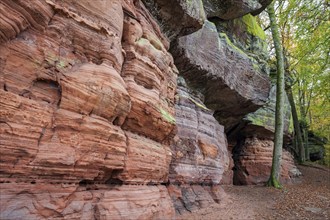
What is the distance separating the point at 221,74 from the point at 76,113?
9862mm

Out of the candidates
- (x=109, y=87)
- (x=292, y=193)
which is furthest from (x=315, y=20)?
(x=109, y=87)

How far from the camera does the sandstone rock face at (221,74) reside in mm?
12531

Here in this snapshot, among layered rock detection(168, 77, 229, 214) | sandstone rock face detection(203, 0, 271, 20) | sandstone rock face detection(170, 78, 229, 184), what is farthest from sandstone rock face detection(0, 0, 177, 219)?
sandstone rock face detection(203, 0, 271, 20)

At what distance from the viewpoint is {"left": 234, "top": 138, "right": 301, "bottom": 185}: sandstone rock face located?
18031 millimetres

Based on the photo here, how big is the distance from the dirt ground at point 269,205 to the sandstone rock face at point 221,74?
502cm

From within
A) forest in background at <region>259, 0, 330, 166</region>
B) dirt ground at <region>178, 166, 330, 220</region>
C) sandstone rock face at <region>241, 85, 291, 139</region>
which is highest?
forest in background at <region>259, 0, 330, 166</region>

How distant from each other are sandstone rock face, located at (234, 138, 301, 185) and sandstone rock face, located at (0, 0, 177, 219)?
11598 mm

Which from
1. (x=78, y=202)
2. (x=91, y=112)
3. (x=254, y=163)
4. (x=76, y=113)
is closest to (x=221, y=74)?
(x=254, y=163)

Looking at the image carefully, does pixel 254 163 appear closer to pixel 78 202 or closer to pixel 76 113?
pixel 78 202

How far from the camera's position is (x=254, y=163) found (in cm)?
1836

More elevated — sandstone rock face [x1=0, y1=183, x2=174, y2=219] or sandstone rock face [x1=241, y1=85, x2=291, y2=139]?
sandstone rock face [x1=241, y1=85, x2=291, y2=139]

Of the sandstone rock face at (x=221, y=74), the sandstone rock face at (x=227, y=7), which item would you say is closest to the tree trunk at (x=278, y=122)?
the sandstone rock face at (x=221, y=74)

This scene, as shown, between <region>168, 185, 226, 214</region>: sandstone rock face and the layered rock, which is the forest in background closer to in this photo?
the layered rock

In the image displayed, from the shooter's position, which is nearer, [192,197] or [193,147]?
[192,197]
